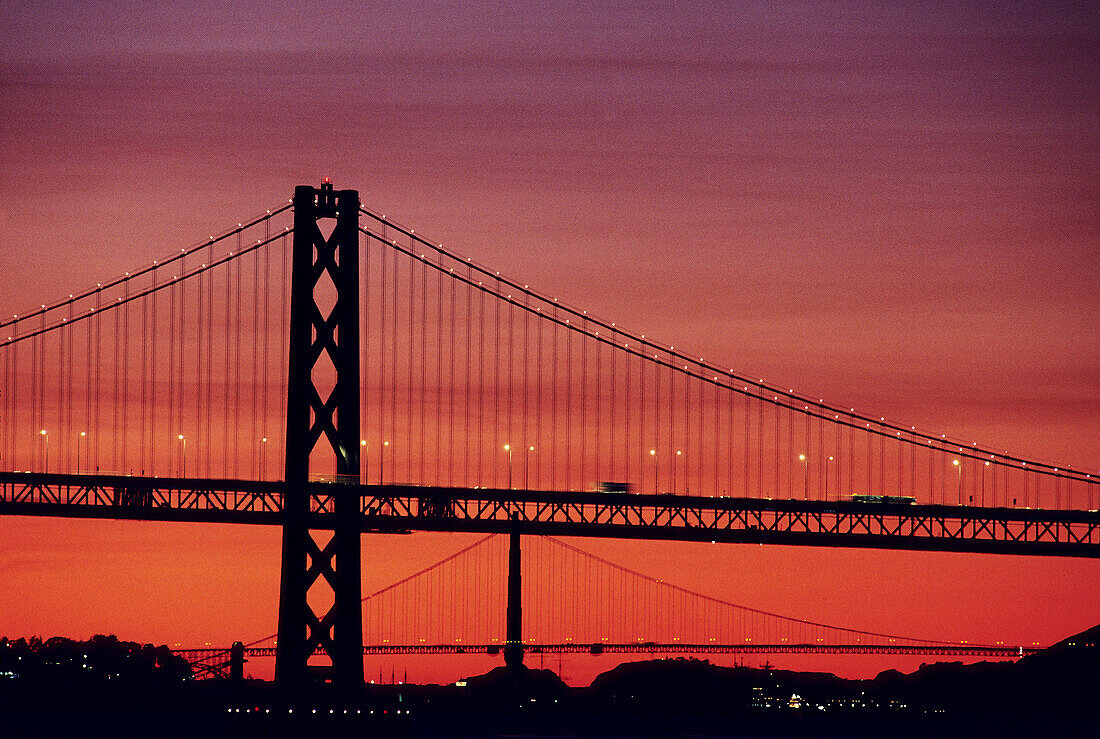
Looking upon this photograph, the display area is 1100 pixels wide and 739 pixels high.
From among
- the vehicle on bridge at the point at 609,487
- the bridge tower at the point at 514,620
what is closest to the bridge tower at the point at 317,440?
the vehicle on bridge at the point at 609,487

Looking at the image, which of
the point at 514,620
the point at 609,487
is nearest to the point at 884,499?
the point at 609,487

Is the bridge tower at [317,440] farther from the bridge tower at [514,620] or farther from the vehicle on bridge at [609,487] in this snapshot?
the bridge tower at [514,620]

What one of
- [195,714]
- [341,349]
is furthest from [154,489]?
[195,714]

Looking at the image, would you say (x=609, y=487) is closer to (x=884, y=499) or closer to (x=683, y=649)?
(x=884, y=499)

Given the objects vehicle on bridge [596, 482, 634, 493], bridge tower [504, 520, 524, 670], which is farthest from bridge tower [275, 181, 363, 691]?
bridge tower [504, 520, 524, 670]

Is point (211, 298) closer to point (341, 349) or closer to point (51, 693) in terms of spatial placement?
point (341, 349)

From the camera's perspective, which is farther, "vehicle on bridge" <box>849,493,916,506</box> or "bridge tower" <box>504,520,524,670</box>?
"bridge tower" <box>504,520,524,670</box>

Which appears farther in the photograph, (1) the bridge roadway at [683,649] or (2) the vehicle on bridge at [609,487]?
Answer: (1) the bridge roadway at [683,649]

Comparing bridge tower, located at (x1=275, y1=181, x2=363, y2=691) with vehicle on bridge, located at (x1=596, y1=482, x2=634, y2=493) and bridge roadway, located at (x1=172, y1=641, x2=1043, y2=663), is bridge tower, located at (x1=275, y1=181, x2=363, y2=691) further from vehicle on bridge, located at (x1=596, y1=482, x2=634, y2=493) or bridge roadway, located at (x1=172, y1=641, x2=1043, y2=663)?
bridge roadway, located at (x1=172, y1=641, x2=1043, y2=663)

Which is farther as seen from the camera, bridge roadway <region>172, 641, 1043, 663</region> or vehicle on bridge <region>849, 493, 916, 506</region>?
bridge roadway <region>172, 641, 1043, 663</region>

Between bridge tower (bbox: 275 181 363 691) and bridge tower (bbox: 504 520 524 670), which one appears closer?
bridge tower (bbox: 275 181 363 691)

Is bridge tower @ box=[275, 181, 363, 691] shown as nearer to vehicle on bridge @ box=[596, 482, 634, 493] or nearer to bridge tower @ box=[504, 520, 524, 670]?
vehicle on bridge @ box=[596, 482, 634, 493]

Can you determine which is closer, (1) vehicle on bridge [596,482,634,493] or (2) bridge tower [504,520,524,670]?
(1) vehicle on bridge [596,482,634,493]

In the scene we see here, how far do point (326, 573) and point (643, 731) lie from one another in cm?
5089
